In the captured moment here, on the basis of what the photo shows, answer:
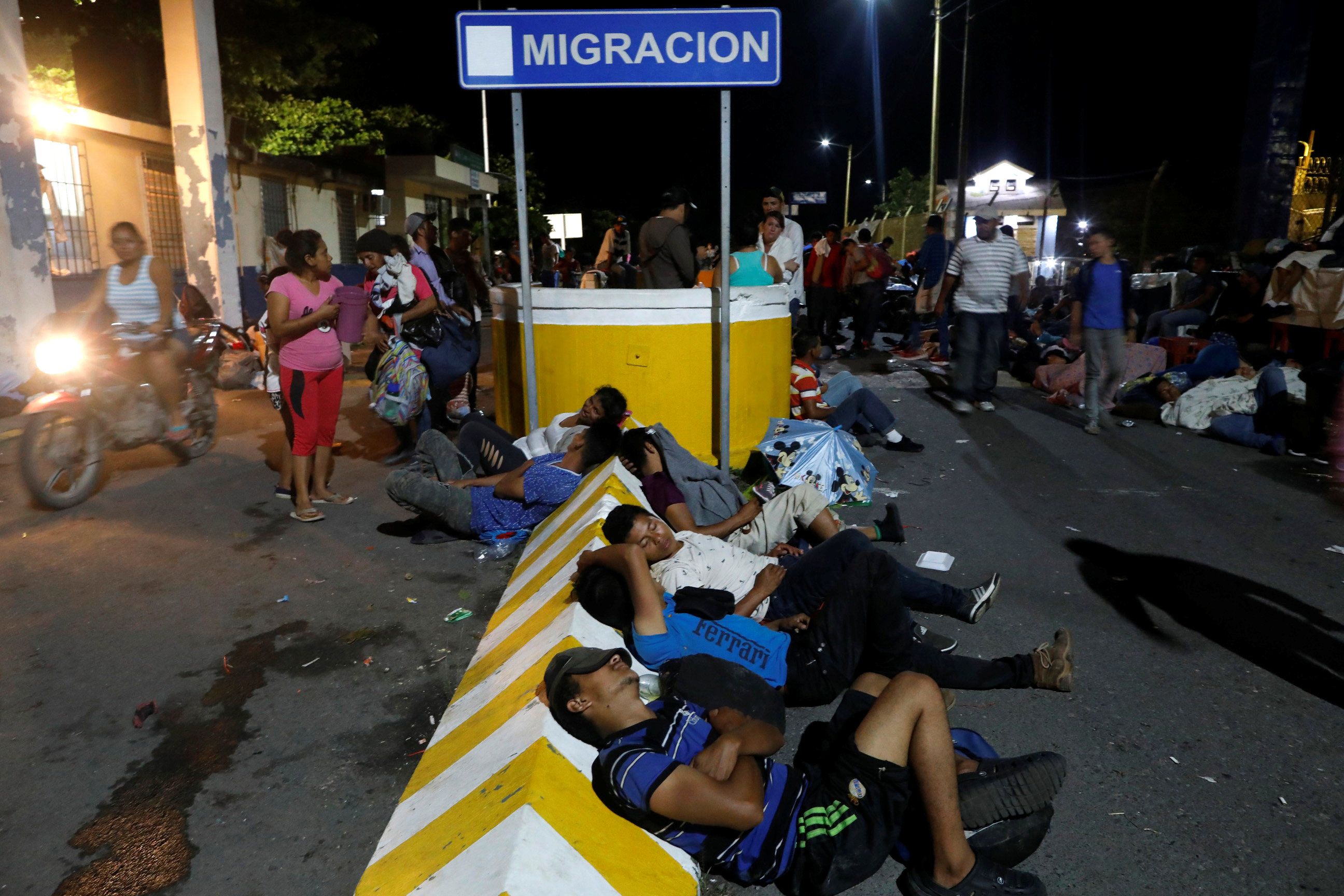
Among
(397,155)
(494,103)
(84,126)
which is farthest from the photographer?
(494,103)

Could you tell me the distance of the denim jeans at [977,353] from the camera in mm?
9180

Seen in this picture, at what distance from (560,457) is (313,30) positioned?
18886 mm

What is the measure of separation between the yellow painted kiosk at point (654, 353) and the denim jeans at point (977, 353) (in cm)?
A: 308

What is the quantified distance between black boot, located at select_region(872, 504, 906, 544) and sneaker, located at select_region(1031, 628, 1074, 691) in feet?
6.16

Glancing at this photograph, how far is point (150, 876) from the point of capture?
2742mm

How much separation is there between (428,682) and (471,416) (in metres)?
2.69

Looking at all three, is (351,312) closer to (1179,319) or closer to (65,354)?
(65,354)

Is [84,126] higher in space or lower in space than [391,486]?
higher

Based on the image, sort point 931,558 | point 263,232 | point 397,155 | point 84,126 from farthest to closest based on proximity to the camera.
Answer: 1. point 397,155
2. point 263,232
3. point 84,126
4. point 931,558

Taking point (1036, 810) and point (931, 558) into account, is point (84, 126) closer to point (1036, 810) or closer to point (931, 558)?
point (931, 558)

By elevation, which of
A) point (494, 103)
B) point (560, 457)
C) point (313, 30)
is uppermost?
point (494, 103)

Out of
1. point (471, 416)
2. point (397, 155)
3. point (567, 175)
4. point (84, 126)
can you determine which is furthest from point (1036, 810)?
point (567, 175)

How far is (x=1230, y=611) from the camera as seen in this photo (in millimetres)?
4547

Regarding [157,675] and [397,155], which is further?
[397,155]
